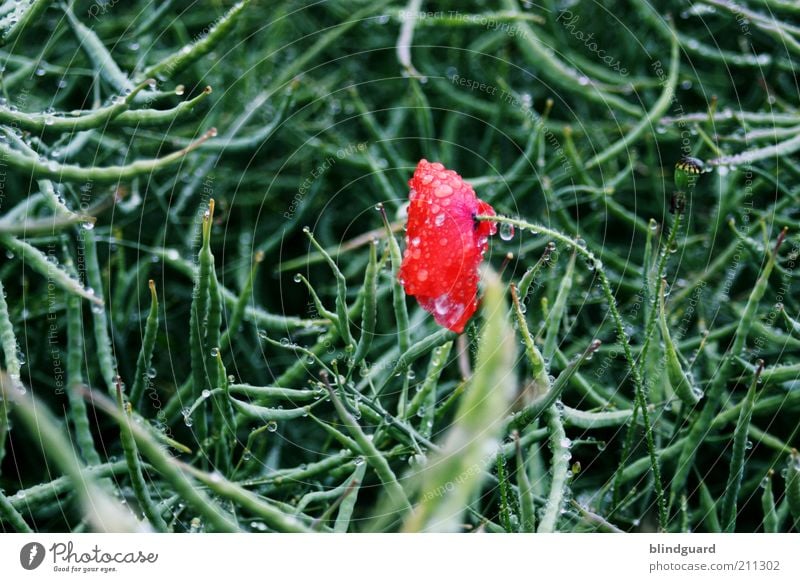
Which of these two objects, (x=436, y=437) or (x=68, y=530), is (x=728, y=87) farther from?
(x=68, y=530)

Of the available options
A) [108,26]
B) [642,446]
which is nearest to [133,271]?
[108,26]

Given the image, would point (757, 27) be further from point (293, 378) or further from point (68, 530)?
point (68, 530)

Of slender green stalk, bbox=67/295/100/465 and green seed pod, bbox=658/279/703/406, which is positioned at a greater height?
slender green stalk, bbox=67/295/100/465

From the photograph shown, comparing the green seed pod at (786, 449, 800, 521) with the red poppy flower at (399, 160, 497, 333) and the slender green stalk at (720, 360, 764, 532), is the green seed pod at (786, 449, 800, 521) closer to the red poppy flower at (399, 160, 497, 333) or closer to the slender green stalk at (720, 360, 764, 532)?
the slender green stalk at (720, 360, 764, 532)

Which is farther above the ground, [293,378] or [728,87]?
[728,87]

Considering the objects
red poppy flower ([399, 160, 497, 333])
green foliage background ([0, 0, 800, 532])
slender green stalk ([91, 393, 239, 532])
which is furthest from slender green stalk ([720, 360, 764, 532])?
slender green stalk ([91, 393, 239, 532])

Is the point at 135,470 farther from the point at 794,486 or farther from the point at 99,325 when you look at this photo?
the point at 794,486
